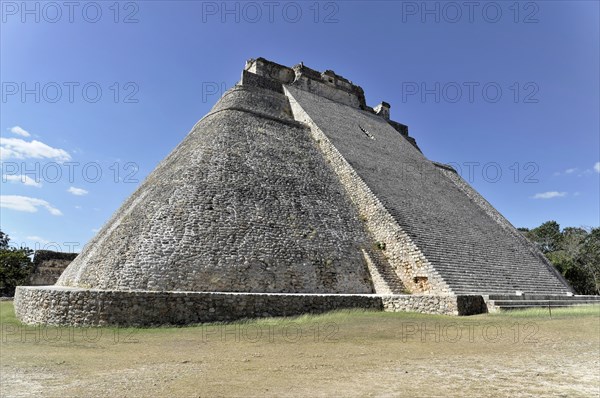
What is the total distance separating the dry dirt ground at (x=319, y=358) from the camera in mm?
4418

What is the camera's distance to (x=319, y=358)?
6.07 meters

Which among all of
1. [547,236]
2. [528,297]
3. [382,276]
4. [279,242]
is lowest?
[528,297]

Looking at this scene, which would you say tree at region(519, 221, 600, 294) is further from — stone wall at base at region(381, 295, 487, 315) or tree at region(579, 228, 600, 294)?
stone wall at base at region(381, 295, 487, 315)

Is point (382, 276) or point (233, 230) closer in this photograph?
point (233, 230)

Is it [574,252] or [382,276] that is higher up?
[574,252]

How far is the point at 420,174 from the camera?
19359mm

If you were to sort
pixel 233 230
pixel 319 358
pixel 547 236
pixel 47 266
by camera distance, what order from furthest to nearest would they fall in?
pixel 547 236 < pixel 47 266 < pixel 233 230 < pixel 319 358

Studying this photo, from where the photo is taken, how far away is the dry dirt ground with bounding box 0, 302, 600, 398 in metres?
4.42

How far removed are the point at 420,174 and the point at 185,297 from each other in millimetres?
13782

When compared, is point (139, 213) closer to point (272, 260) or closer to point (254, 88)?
point (272, 260)

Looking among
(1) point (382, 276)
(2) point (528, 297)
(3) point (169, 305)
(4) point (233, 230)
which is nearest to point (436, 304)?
(1) point (382, 276)

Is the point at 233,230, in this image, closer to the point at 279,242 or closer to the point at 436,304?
the point at 279,242

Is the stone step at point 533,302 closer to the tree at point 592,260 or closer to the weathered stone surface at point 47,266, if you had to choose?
the weathered stone surface at point 47,266

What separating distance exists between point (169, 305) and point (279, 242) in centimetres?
382
